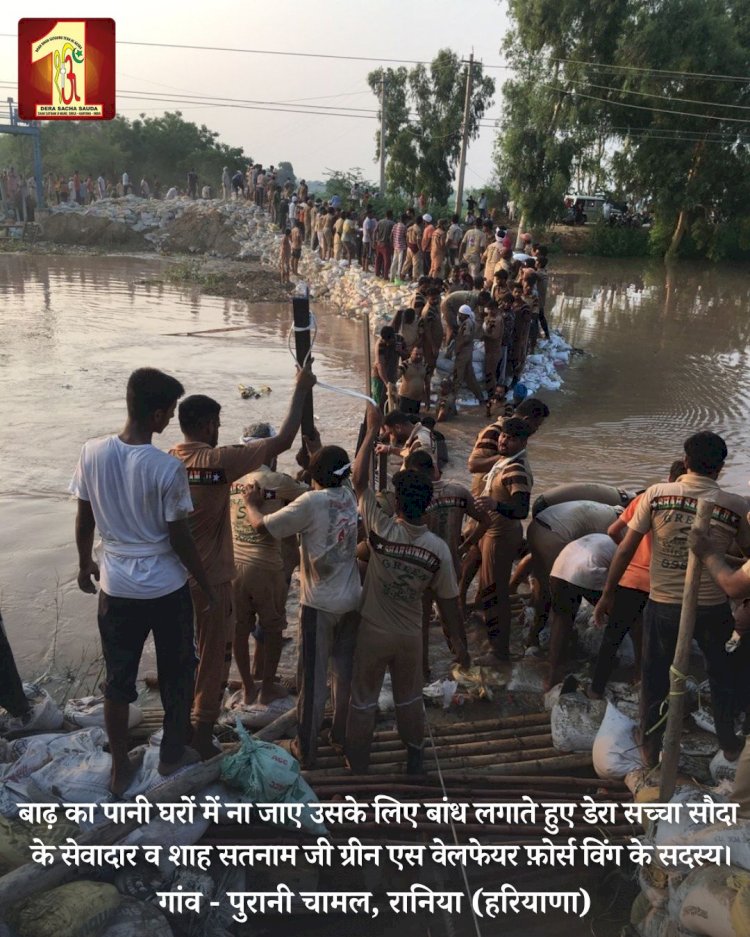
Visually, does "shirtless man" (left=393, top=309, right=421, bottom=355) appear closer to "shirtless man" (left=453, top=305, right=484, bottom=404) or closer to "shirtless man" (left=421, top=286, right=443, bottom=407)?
"shirtless man" (left=421, top=286, right=443, bottom=407)

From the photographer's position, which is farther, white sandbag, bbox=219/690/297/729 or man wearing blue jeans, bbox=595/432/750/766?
white sandbag, bbox=219/690/297/729

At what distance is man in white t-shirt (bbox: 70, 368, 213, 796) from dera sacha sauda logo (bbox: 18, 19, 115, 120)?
13463mm

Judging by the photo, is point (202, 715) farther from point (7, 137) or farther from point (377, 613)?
point (7, 137)

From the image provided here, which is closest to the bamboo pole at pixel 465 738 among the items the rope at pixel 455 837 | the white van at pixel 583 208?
the rope at pixel 455 837

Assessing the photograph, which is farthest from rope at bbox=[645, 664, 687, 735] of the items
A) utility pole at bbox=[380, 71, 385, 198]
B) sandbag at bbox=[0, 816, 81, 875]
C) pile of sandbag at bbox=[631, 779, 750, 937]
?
utility pole at bbox=[380, 71, 385, 198]

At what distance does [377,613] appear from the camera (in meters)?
3.66

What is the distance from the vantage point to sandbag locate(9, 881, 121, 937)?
8.80 feet

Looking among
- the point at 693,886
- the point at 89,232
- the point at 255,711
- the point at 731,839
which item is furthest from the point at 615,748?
the point at 89,232

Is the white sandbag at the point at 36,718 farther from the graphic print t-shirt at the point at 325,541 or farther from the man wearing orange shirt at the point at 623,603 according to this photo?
the man wearing orange shirt at the point at 623,603

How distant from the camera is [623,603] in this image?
424 centimetres

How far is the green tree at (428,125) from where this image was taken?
3675cm

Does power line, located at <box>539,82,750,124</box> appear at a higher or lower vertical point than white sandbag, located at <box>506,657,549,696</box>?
Result: higher

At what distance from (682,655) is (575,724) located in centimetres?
108

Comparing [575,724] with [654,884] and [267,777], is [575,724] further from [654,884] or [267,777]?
[267,777]
